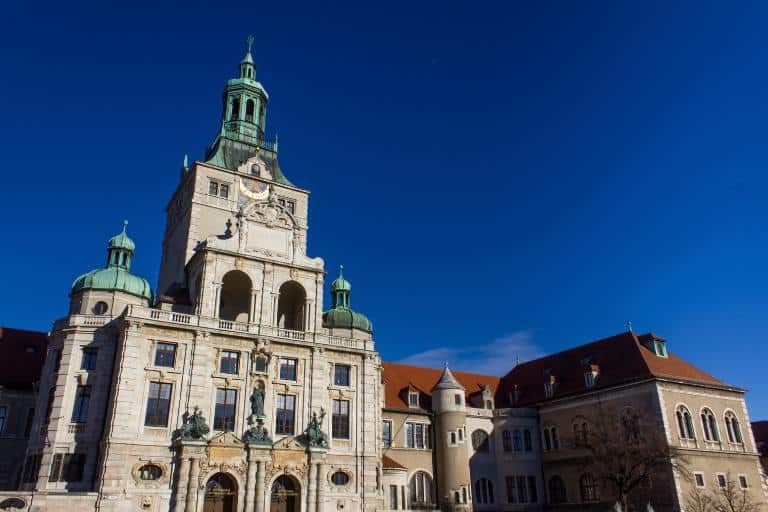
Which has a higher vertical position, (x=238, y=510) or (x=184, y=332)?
(x=184, y=332)

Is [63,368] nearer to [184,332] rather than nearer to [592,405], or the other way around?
[184,332]

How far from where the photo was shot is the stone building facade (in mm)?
35156

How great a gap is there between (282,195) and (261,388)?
59.0 ft

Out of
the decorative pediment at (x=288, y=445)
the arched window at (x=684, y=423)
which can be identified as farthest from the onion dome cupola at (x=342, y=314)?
the arched window at (x=684, y=423)

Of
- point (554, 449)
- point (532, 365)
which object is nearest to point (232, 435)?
point (554, 449)

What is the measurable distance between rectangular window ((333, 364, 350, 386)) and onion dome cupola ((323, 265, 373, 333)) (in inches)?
246

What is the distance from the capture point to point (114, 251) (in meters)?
43.4

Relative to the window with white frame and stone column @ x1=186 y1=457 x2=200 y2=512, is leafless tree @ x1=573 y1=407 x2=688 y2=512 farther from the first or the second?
stone column @ x1=186 y1=457 x2=200 y2=512

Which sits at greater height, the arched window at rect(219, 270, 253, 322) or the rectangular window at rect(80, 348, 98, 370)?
the arched window at rect(219, 270, 253, 322)

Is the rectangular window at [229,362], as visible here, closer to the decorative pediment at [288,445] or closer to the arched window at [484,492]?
the decorative pediment at [288,445]

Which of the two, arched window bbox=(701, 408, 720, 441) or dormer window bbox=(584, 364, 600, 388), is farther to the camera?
dormer window bbox=(584, 364, 600, 388)

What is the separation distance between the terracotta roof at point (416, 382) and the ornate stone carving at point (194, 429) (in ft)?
59.8

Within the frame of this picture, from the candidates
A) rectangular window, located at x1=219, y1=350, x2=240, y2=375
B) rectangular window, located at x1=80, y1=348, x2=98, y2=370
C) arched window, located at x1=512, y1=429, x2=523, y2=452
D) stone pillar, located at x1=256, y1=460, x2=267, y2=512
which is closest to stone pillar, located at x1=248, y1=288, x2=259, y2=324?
rectangular window, located at x1=219, y1=350, x2=240, y2=375

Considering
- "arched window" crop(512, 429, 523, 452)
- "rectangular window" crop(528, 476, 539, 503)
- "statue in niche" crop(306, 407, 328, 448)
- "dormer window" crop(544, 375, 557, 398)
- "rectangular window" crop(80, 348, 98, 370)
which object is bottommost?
"rectangular window" crop(528, 476, 539, 503)
